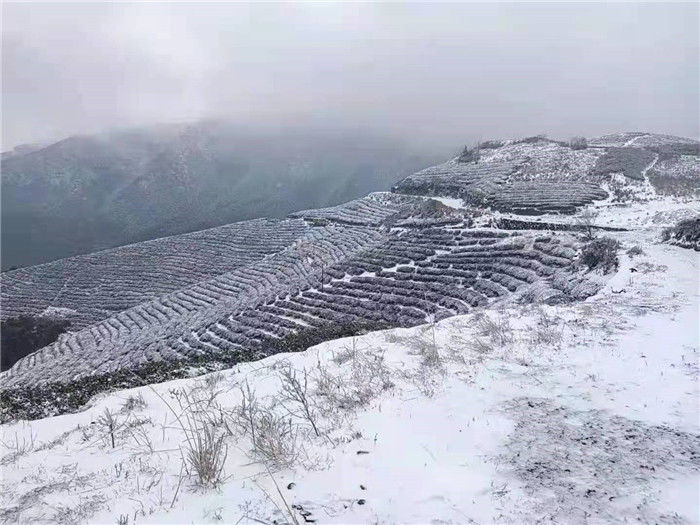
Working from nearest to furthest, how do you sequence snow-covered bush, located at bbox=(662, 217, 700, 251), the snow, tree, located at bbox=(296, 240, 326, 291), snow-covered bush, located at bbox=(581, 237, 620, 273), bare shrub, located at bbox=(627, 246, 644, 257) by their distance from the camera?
snow-covered bush, located at bbox=(581, 237, 620, 273) < bare shrub, located at bbox=(627, 246, 644, 257) < snow-covered bush, located at bbox=(662, 217, 700, 251) < tree, located at bbox=(296, 240, 326, 291) < the snow

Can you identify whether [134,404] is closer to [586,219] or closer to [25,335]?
[586,219]

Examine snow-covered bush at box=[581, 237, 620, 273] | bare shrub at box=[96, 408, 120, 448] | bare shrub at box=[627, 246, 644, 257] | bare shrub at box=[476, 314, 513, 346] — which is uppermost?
bare shrub at box=[476, 314, 513, 346]

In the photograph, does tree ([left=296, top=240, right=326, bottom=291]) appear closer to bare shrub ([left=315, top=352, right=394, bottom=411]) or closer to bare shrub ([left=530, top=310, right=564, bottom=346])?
bare shrub ([left=530, top=310, right=564, bottom=346])

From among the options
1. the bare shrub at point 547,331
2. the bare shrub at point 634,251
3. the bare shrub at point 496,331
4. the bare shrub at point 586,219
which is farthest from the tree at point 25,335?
the bare shrub at point 586,219

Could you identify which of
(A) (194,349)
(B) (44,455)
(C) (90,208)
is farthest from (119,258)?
(C) (90,208)

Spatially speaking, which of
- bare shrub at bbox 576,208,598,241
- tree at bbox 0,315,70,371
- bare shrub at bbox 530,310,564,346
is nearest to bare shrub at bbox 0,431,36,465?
bare shrub at bbox 530,310,564,346

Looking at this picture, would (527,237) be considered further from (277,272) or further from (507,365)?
(507,365)
